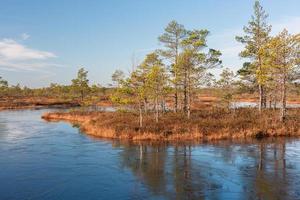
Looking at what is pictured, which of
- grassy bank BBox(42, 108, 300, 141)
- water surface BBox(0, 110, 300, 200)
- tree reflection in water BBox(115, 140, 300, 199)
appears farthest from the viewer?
grassy bank BBox(42, 108, 300, 141)

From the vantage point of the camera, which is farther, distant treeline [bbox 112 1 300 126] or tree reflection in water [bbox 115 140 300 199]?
distant treeline [bbox 112 1 300 126]

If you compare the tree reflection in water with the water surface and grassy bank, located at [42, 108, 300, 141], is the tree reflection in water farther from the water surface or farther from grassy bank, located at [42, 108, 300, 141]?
grassy bank, located at [42, 108, 300, 141]

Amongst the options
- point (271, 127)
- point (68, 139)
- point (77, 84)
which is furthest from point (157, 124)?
point (77, 84)

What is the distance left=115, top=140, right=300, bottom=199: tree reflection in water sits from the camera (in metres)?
17.7

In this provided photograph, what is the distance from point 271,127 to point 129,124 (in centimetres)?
1510

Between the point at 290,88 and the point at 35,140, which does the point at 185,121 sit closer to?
the point at 290,88

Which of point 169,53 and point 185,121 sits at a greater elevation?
point 169,53

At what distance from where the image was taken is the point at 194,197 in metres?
16.9

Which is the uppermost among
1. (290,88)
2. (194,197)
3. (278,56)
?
(278,56)

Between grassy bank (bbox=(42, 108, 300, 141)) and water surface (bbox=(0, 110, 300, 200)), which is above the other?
grassy bank (bbox=(42, 108, 300, 141))

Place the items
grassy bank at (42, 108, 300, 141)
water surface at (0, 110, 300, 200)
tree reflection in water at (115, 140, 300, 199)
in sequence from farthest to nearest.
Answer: grassy bank at (42, 108, 300, 141)
water surface at (0, 110, 300, 200)
tree reflection in water at (115, 140, 300, 199)

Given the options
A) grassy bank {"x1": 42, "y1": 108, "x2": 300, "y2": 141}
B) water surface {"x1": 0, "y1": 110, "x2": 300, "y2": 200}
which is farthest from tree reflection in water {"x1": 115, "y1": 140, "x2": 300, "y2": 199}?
grassy bank {"x1": 42, "y1": 108, "x2": 300, "y2": 141}

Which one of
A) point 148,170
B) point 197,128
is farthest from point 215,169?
point 197,128

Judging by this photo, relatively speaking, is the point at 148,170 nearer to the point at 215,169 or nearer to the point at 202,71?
the point at 215,169
